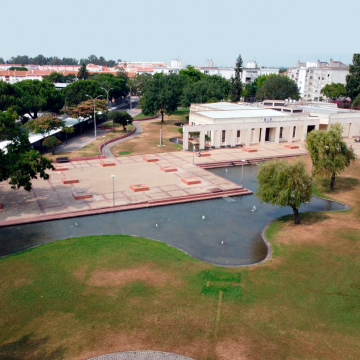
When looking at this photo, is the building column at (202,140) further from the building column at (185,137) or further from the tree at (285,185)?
the tree at (285,185)

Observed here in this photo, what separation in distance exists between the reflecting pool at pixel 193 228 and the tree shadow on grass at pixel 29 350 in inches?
344

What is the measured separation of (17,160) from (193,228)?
1376cm

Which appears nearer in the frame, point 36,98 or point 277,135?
point 277,135

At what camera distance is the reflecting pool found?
22.7 m

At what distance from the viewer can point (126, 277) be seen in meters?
19.0

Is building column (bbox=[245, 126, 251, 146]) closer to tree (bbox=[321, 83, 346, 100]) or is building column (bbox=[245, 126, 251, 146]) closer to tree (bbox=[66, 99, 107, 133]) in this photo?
tree (bbox=[66, 99, 107, 133])

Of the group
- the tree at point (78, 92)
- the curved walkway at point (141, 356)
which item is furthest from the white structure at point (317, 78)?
the curved walkway at point (141, 356)

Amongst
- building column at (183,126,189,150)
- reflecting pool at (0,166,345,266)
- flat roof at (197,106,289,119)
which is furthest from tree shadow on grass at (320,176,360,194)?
flat roof at (197,106,289,119)

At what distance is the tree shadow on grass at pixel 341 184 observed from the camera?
112 ft

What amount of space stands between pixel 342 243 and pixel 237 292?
30.2 feet

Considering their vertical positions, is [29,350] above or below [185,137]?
below

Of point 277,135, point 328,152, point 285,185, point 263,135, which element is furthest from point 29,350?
point 277,135

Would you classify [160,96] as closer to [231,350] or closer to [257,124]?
[257,124]

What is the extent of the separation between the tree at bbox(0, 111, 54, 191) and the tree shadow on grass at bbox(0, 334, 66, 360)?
14.5 m
